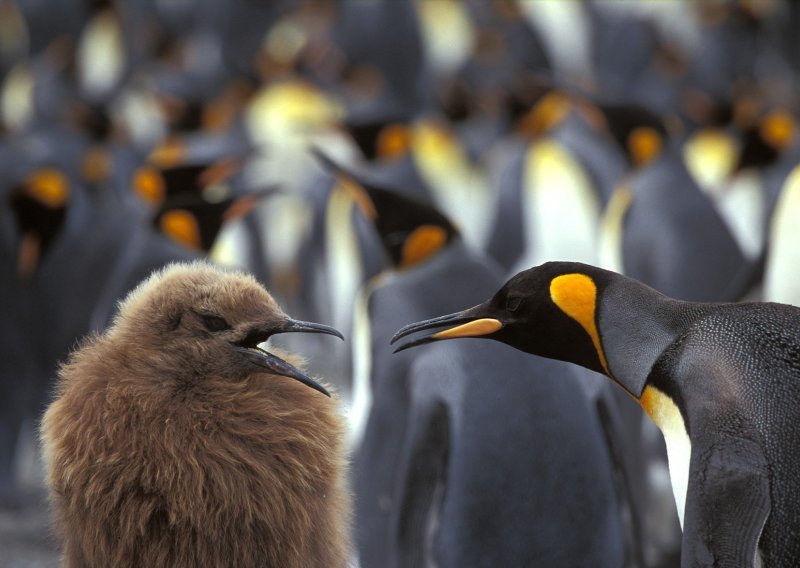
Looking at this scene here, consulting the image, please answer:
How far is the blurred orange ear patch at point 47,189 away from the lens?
13.2 feet

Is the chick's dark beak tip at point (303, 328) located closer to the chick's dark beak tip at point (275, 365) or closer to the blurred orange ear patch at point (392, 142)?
the chick's dark beak tip at point (275, 365)

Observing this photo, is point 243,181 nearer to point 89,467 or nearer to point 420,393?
point 420,393

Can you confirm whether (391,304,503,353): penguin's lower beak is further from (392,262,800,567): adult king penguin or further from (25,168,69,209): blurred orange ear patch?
(25,168,69,209): blurred orange ear patch

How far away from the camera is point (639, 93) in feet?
27.3

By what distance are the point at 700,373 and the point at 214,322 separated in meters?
0.63

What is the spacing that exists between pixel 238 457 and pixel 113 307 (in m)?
1.67

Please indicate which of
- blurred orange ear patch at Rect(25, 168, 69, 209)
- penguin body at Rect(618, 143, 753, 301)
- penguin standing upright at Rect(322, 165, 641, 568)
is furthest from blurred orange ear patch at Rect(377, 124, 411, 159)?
penguin standing upright at Rect(322, 165, 641, 568)

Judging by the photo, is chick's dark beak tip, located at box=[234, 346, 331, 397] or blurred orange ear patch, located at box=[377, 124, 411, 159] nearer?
chick's dark beak tip, located at box=[234, 346, 331, 397]

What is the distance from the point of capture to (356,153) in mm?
5207

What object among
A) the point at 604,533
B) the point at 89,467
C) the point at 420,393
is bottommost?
the point at 604,533

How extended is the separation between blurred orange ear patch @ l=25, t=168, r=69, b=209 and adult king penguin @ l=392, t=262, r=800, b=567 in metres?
2.60

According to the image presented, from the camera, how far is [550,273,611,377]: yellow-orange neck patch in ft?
5.50

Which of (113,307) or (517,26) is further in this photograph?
(517,26)

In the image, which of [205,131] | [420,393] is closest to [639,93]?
[205,131]
